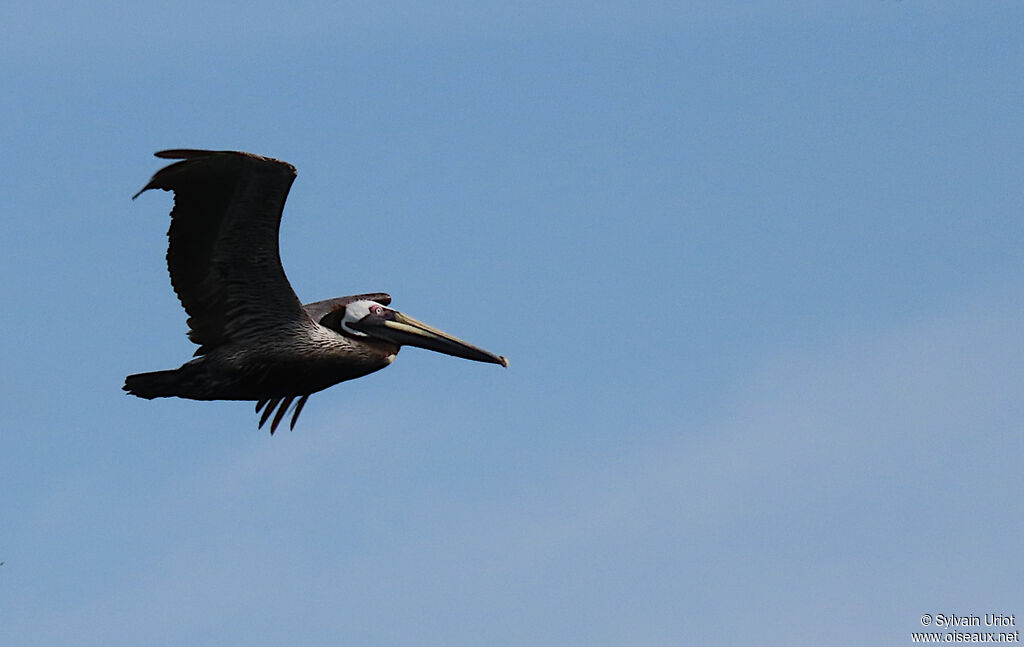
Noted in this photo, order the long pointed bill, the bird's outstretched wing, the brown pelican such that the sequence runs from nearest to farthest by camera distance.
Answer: the bird's outstretched wing
the brown pelican
the long pointed bill

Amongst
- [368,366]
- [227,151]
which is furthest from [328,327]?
[227,151]

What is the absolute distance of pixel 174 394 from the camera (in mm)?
17828

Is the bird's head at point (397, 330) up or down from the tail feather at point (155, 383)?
up

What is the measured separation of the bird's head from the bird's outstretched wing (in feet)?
3.28

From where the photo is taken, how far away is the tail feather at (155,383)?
1769 cm

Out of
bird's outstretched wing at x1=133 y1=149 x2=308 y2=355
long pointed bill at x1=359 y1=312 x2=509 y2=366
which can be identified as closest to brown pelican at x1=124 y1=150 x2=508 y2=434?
bird's outstretched wing at x1=133 y1=149 x2=308 y2=355

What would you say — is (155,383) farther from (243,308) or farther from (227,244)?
(227,244)

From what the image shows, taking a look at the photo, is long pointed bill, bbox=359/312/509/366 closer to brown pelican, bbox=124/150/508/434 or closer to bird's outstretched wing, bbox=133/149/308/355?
brown pelican, bbox=124/150/508/434

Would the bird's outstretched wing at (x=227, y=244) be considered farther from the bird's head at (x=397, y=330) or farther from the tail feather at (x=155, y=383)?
the bird's head at (x=397, y=330)

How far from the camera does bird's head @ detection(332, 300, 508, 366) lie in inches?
743

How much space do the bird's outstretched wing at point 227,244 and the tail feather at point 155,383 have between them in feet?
1.30

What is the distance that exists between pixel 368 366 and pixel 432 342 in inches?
46.3

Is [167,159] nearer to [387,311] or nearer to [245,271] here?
[245,271]

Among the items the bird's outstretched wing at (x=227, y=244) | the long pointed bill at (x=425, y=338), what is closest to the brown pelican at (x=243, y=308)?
the bird's outstretched wing at (x=227, y=244)
